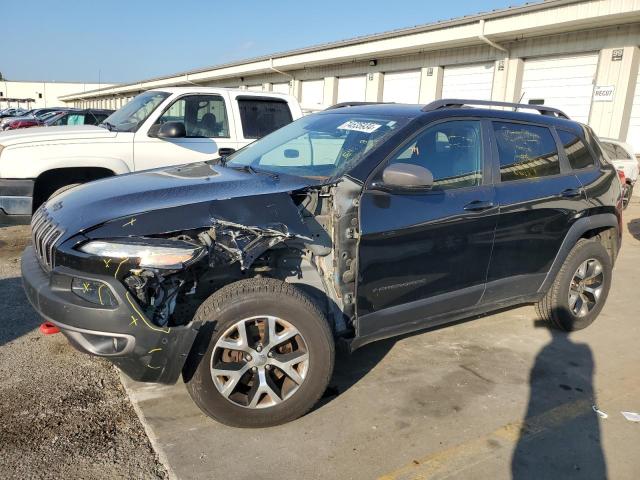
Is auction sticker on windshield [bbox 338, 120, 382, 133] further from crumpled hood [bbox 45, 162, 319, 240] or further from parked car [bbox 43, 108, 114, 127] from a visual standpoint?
parked car [bbox 43, 108, 114, 127]

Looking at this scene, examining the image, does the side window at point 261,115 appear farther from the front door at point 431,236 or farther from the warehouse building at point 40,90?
the warehouse building at point 40,90

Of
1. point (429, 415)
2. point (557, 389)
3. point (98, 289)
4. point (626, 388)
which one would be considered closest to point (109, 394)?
point (98, 289)

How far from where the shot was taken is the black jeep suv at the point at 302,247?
8.89ft

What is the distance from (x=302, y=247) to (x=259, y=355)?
67 cm

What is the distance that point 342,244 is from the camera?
3119 mm

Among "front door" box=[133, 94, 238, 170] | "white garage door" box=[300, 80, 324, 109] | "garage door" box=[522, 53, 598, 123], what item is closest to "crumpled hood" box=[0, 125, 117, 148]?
"front door" box=[133, 94, 238, 170]

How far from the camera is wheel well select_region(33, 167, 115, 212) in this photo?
5.87 m

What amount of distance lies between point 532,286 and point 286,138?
2.31 m

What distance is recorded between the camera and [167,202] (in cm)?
296

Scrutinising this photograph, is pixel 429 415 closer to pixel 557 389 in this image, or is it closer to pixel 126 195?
pixel 557 389

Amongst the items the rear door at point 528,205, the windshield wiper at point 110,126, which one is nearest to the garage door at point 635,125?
the rear door at point 528,205

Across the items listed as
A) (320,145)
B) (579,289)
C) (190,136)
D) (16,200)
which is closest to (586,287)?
(579,289)

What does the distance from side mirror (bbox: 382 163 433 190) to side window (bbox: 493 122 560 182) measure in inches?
38.5

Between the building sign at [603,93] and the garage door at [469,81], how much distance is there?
344 centimetres
